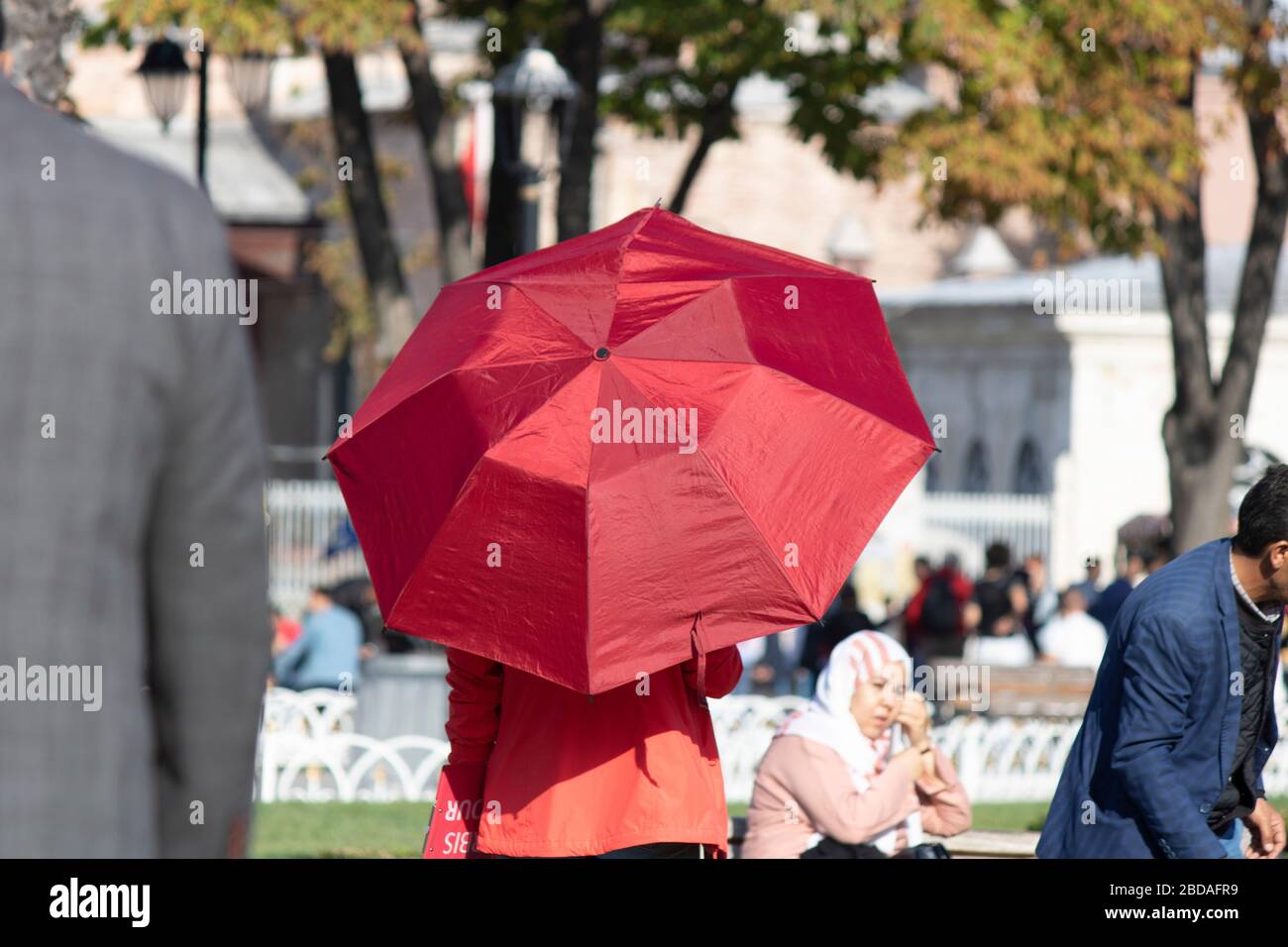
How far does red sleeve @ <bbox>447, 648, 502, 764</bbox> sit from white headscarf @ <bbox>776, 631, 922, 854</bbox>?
1.57 m

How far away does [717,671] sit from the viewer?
526 cm

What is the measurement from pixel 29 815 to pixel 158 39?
1448 centimetres

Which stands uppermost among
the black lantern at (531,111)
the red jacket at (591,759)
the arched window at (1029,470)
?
the black lantern at (531,111)

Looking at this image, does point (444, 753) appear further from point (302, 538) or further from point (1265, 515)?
point (302, 538)

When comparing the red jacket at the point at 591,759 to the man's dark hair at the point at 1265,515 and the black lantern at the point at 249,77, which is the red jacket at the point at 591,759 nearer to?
the man's dark hair at the point at 1265,515

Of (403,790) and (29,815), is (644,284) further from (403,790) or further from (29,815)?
(403,790)

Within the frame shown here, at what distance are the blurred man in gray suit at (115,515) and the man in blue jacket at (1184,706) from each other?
9.57ft

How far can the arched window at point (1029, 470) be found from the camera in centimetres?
2905

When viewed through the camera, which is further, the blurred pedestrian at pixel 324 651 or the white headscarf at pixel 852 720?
the blurred pedestrian at pixel 324 651

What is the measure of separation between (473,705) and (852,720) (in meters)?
1.81

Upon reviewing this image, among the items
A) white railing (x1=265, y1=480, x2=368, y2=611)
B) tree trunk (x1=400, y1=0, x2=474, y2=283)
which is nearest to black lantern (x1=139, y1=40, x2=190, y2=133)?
tree trunk (x1=400, y1=0, x2=474, y2=283)

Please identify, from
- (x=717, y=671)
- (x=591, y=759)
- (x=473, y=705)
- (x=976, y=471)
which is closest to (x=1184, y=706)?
(x=717, y=671)

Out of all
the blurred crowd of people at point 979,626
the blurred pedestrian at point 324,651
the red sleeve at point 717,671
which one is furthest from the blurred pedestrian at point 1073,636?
the red sleeve at point 717,671
